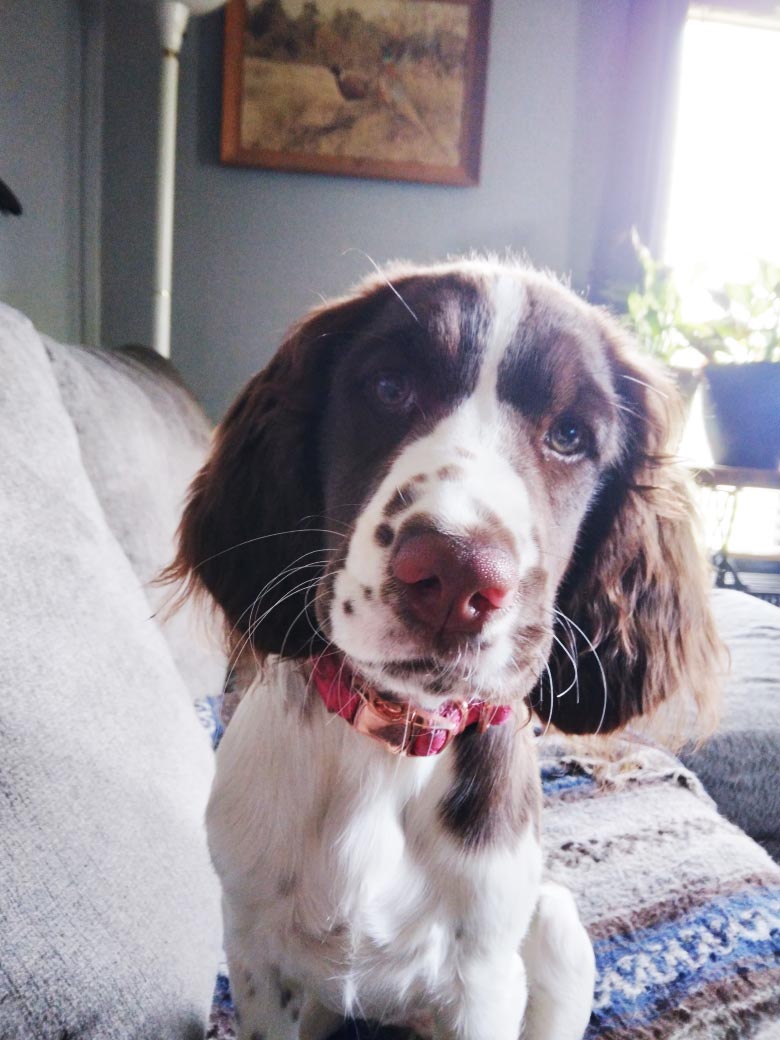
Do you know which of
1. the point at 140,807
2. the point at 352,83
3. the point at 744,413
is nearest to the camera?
the point at 140,807

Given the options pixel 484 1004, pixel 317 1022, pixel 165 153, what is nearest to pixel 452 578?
pixel 484 1004

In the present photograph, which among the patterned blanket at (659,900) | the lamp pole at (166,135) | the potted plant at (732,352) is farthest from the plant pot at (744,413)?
the lamp pole at (166,135)

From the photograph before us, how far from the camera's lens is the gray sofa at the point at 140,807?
0.55 meters

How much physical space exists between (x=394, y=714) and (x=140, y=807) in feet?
0.83

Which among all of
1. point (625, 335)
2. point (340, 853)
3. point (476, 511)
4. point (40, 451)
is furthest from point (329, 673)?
point (625, 335)

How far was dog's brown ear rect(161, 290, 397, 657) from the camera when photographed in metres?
0.81

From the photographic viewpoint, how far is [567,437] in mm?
761

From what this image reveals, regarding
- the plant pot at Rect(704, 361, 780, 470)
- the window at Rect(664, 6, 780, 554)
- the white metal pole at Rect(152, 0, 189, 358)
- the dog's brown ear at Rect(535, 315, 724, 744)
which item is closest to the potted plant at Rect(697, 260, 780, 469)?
the plant pot at Rect(704, 361, 780, 470)

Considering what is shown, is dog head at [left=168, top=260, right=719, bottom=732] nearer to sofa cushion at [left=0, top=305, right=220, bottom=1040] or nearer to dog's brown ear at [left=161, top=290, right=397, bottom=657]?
dog's brown ear at [left=161, top=290, right=397, bottom=657]

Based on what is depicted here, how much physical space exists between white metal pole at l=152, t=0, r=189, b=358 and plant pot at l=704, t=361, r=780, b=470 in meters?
1.67

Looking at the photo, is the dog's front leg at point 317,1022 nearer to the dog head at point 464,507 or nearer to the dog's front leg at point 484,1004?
the dog's front leg at point 484,1004

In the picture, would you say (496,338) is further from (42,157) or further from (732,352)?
(42,157)

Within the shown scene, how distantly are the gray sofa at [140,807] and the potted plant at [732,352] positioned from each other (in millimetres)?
1042

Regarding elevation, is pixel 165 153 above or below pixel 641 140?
below
